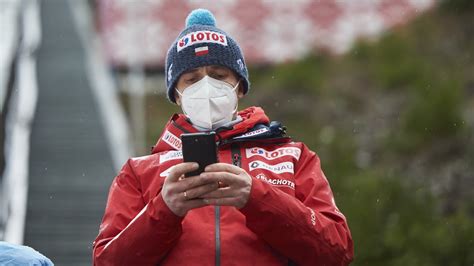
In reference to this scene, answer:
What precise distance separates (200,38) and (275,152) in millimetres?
491

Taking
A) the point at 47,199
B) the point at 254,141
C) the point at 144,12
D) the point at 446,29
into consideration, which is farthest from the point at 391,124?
the point at 254,141

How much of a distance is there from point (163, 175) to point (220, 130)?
249mm

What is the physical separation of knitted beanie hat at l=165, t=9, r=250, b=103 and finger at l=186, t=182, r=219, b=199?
614 mm

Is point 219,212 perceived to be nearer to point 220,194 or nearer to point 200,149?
point 220,194

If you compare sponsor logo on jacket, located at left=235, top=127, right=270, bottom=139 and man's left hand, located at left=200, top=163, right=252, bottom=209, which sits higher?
sponsor logo on jacket, located at left=235, top=127, right=270, bottom=139

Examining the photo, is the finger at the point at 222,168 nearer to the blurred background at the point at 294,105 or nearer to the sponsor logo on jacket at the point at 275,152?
the sponsor logo on jacket at the point at 275,152

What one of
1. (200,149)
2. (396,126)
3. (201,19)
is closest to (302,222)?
(200,149)

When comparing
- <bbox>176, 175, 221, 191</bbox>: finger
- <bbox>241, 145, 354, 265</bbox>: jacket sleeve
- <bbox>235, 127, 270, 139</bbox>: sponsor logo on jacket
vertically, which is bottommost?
<bbox>241, 145, 354, 265</bbox>: jacket sleeve

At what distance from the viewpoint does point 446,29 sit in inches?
732

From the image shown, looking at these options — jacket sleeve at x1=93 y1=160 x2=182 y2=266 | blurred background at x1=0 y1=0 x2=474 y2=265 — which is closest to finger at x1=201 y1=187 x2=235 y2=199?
jacket sleeve at x1=93 y1=160 x2=182 y2=266

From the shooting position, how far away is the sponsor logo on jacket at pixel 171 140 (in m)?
3.97

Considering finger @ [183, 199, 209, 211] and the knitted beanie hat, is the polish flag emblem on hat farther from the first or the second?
finger @ [183, 199, 209, 211]

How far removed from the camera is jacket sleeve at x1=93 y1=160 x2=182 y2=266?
11.8ft

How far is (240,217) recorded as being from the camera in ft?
12.4
